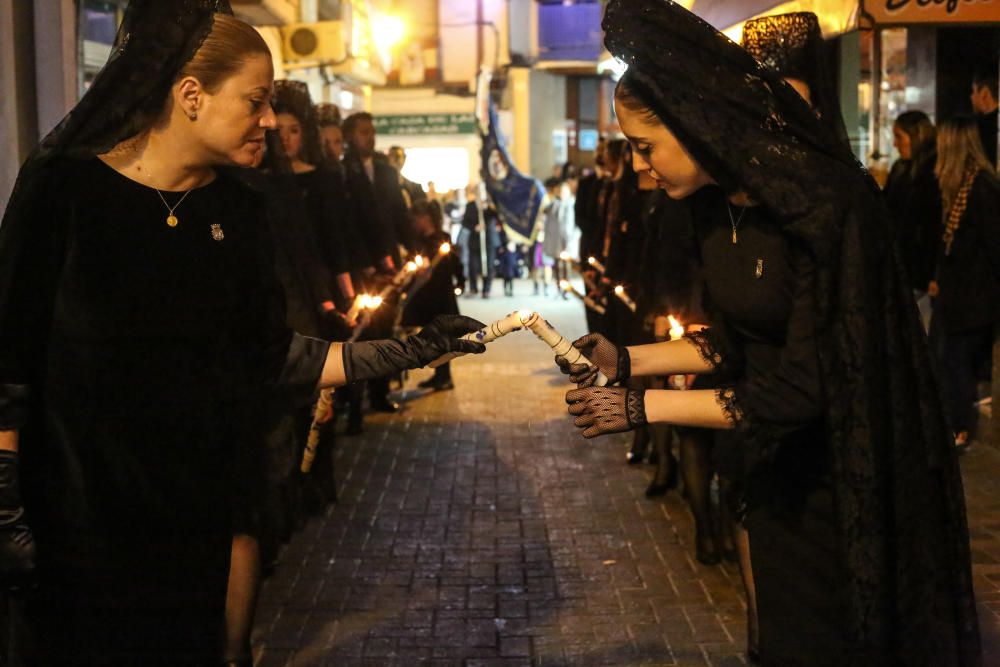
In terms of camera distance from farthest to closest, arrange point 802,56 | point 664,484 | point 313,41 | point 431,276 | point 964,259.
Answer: point 313,41, point 431,276, point 964,259, point 664,484, point 802,56

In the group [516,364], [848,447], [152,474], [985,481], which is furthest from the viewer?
[516,364]

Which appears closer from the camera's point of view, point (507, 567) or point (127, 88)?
point (127, 88)

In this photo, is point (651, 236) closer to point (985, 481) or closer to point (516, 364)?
point (985, 481)

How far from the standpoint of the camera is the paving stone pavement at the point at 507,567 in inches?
210

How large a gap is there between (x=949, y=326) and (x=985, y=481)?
1.26 meters

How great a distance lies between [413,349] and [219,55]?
3.56ft

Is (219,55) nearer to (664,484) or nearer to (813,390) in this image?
(813,390)

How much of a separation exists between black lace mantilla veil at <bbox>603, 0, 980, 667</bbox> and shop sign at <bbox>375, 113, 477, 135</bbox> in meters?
32.0

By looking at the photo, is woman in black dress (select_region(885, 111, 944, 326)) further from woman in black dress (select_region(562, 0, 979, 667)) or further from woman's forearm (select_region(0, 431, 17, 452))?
woman's forearm (select_region(0, 431, 17, 452))

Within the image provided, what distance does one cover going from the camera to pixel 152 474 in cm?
316

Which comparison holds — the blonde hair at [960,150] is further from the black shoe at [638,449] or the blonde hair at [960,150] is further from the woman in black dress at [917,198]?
the black shoe at [638,449]

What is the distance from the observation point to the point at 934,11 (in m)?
7.67

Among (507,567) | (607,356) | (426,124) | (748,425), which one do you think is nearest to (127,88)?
(607,356)

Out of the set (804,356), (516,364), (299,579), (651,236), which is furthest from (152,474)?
(516,364)
